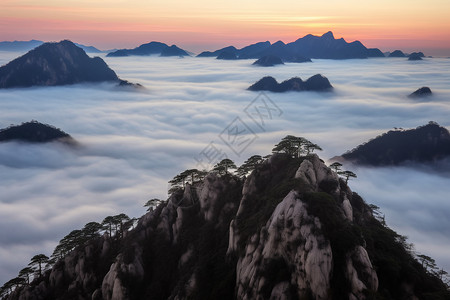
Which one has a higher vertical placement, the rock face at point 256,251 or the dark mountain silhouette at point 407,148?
the rock face at point 256,251

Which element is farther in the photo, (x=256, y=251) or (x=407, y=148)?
(x=407, y=148)

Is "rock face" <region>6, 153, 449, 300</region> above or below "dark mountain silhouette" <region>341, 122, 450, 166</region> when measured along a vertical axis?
above

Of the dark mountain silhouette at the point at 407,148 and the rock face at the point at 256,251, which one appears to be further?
the dark mountain silhouette at the point at 407,148

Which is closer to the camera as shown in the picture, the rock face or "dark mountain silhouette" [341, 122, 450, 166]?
the rock face

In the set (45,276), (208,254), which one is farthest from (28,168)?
(208,254)

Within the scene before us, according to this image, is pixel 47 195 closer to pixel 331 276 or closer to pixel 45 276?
pixel 45 276

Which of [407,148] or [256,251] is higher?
[256,251]
